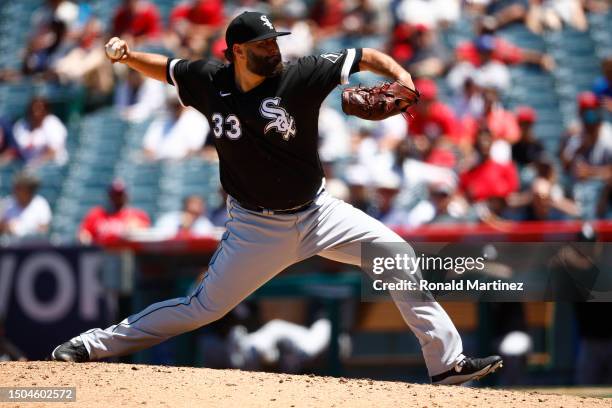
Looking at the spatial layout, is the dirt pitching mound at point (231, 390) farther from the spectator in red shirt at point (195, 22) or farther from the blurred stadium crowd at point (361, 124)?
the spectator in red shirt at point (195, 22)

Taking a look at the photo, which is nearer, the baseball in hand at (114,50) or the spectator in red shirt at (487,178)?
the baseball in hand at (114,50)

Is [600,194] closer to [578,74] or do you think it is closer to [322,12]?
[578,74]

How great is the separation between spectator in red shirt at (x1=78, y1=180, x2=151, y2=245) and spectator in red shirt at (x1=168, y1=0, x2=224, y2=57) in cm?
276

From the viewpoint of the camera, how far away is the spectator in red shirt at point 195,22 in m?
11.9

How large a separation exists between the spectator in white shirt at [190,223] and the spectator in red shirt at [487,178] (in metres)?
2.18

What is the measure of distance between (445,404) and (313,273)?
11.5 ft

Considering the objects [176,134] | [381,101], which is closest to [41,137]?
[176,134]

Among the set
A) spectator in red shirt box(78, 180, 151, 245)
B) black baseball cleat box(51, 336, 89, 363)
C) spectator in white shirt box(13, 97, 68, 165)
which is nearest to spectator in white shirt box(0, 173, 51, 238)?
spectator in red shirt box(78, 180, 151, 245)

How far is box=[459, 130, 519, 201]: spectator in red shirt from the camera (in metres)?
8.98

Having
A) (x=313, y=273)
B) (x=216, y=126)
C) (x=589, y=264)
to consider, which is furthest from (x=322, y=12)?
(x=216, y=126)

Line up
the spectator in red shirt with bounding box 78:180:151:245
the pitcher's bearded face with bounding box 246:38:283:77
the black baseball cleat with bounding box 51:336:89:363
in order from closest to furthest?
the pitcher's bearded face with bounding box 246:38:283:77
the black baseball cleat with bounding box 51:336:89:363
the spectator in red shirt with bounding box 78:180:151:245

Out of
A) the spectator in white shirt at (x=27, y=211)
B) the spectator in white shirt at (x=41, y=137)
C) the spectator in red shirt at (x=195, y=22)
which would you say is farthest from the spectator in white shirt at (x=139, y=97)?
the spectator in white shirt at (x=27, y=211)

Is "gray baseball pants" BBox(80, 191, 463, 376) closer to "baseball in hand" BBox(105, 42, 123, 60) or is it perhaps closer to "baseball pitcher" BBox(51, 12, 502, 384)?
"baseball pitcher" BBox(51, 12, 502, 384)

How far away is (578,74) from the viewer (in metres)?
10.9
